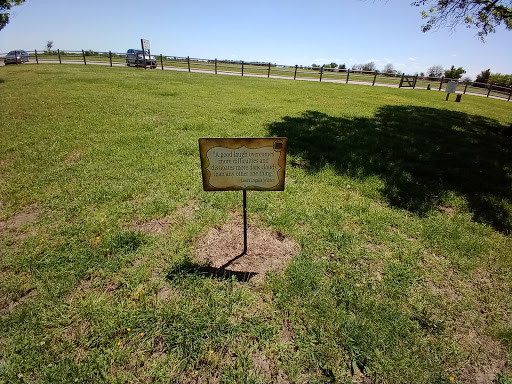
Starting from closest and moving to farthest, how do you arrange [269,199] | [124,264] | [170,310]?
[170,310]
[124,264]
[269,199]

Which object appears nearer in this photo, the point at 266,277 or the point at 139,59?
the point at 266,277

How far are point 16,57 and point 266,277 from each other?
36.4m

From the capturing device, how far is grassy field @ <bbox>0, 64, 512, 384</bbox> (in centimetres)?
204

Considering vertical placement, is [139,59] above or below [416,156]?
above

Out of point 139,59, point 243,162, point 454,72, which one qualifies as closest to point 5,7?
point 139,59

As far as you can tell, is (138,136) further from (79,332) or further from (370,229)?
(370,229)

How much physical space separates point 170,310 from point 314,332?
130cm

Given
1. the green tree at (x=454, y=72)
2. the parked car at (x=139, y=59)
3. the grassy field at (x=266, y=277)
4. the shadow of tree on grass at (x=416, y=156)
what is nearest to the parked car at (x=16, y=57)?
the parked car at (x=139, y=59)

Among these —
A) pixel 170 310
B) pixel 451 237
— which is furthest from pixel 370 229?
pixel 170 310

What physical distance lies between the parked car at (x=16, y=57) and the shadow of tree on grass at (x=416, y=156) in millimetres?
32340

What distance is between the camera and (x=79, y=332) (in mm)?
2170

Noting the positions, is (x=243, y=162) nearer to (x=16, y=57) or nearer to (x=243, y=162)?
(x=243, y=162)

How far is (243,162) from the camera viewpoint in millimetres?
2615

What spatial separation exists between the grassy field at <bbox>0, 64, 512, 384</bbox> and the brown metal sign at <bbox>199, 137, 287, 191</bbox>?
1.00 meters
